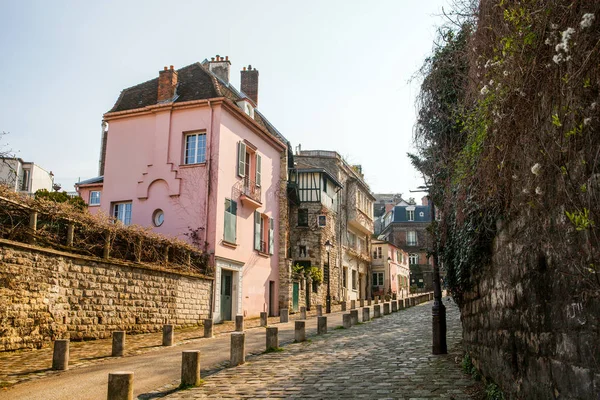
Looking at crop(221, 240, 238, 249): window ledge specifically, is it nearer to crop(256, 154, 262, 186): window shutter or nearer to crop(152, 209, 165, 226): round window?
crop(152, 209, 165, 226): round window

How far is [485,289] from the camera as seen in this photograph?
639 centimetres

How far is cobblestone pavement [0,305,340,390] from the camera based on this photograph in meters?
9.07

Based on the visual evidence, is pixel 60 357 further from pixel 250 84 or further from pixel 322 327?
pixel 250 84

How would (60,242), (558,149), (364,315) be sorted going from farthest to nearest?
1. (364,315)
2. (60,242)
3. (558,149)

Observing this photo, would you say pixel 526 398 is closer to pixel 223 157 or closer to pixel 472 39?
pixel 472 39

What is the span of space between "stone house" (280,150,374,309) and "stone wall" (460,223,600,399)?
21387 millimetres

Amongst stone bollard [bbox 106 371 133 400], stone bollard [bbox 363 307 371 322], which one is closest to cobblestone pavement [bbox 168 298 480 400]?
stone bollard [bbox 106 371 133 400]

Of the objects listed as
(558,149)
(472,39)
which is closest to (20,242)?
(472,39)

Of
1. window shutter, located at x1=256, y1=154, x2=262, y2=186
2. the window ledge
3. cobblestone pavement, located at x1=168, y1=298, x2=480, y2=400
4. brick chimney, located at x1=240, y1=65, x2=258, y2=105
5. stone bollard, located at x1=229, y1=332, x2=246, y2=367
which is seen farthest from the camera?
brick chimney, located at x1=240, y1=65, x2=258, y2=105

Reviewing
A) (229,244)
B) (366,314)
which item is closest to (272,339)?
(366,314)

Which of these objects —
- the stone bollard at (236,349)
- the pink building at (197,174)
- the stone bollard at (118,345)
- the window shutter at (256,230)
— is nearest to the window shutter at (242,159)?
the pink building at (197,174)

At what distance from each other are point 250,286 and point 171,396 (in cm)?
1661

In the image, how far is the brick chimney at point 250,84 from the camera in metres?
30.3

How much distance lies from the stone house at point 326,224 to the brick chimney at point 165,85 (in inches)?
382
